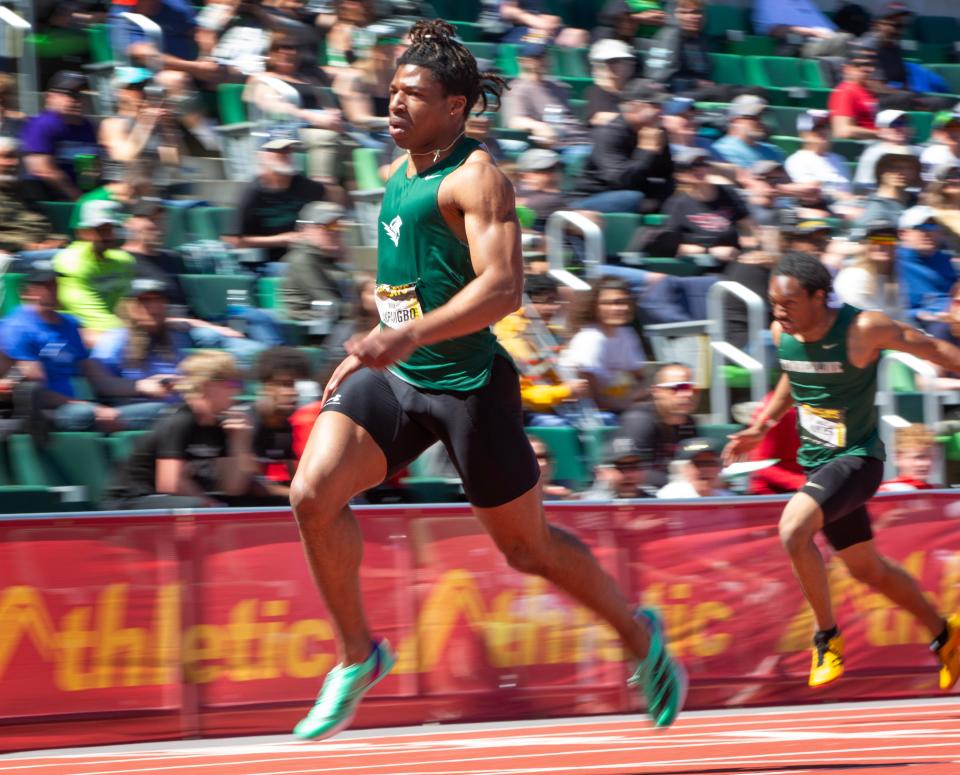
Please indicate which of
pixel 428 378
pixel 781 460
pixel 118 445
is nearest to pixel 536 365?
pixel 781 460

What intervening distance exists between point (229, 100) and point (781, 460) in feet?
14.6

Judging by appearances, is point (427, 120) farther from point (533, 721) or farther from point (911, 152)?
point (911, 152)

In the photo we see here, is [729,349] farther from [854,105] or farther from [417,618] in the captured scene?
[854,105]

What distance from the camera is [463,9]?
13.1m

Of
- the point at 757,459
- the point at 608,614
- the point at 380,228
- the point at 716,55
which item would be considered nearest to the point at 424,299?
the point at 380,228

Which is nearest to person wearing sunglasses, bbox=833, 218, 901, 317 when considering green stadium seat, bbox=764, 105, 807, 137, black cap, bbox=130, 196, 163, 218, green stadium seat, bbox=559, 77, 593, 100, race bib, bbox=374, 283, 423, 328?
green stadium seat, bbox=559, 77, 593, 100

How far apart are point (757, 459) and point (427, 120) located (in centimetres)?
453

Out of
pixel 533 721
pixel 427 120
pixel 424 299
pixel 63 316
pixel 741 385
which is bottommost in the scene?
pixel 533 721

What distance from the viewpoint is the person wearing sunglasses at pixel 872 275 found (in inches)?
425

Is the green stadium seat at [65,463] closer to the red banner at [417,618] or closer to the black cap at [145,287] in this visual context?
the red banner at [417,618]

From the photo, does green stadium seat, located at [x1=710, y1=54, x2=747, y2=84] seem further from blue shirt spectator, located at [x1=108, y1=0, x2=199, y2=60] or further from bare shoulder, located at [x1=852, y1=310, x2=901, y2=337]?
bare shoulder, located at [x1=852, y1=310, x2=901, y2=337]

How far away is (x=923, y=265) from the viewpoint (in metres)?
11.7

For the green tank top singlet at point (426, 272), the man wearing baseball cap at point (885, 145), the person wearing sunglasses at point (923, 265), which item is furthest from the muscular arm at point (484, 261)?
the man wearing baseball cap at point (885, 145)

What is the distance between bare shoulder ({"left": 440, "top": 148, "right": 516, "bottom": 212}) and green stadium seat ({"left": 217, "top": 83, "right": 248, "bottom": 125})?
5.89 metres
